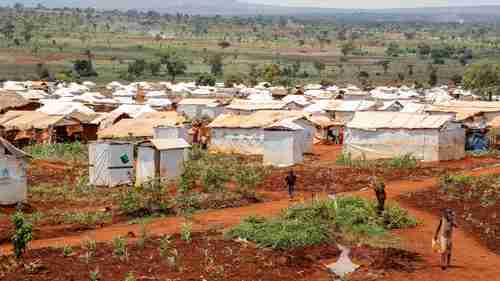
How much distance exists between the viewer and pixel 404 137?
30234 millimetres

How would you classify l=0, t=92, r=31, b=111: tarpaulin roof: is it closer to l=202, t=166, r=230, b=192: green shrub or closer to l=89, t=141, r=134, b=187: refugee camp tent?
l=89, t=141, r=134, b=187: refugee camp tent

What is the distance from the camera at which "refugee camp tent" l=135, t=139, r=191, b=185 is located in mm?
24172

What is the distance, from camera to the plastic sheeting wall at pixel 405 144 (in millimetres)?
29688

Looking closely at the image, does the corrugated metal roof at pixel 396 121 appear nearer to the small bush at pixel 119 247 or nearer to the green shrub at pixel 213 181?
the green shrub at pixel 213 181

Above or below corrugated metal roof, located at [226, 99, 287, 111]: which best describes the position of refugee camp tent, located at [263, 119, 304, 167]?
above

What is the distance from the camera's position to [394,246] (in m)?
15.9

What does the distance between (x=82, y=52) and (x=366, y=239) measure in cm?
9585

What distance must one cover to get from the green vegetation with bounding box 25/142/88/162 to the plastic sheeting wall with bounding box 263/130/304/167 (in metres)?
5.74

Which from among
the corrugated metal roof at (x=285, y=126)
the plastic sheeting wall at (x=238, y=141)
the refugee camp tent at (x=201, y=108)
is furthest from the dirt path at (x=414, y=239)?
the refugee camp tent at (x=201, y=108)

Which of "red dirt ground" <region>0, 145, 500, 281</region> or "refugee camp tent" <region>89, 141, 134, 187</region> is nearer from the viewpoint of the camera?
"red dirt ground" <region>0, 145, 500, 281</region>

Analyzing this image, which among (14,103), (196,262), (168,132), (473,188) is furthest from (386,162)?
→ (14,103)

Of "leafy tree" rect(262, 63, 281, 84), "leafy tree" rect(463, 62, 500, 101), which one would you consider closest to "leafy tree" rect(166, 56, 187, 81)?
"leafy tree" rect(262, 63, 281, 84)

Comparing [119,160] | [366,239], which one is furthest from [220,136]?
[366,239]

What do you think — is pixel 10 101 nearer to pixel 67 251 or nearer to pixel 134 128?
pixel 134 128
